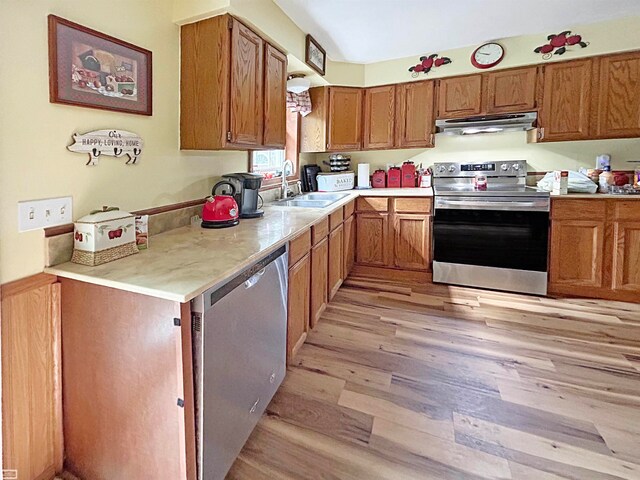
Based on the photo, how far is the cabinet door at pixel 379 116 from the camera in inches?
153

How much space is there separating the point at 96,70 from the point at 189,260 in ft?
2.95

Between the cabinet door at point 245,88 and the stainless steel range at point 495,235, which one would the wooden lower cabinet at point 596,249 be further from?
the cabinet door at point 245,88

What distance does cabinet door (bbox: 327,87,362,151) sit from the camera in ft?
12.8

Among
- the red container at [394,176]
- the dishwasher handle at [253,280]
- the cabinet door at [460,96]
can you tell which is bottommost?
the dishwasher handle at [253,280]

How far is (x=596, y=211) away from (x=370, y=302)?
2073 millimetres

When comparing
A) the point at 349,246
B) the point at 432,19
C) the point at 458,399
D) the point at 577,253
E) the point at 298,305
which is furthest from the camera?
the point at 349,246

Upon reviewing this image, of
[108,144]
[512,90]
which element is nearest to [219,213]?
[108,144]

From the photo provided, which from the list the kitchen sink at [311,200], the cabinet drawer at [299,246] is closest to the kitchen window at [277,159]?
the kitchen sink at [311,200]

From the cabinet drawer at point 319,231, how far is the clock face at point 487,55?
2257mm

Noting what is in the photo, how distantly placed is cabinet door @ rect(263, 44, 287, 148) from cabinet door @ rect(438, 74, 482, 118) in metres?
1.83

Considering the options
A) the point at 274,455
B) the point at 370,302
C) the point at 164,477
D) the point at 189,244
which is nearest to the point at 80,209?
the point at 189,244

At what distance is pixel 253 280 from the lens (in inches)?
58.1

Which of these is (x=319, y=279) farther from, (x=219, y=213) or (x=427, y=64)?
(x=427, y=64)

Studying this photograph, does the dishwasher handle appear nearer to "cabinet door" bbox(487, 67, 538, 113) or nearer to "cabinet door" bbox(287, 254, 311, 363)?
"cabinet door" bbox(287, 254, 311, 363)
